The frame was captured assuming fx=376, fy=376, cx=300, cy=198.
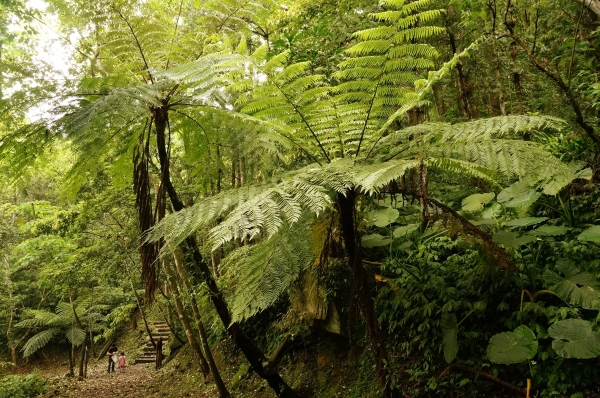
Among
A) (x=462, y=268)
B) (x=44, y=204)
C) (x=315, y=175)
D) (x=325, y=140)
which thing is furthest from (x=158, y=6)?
(x=44, y=204)

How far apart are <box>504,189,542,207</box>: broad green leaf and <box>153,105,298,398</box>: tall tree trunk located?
7.78 ft

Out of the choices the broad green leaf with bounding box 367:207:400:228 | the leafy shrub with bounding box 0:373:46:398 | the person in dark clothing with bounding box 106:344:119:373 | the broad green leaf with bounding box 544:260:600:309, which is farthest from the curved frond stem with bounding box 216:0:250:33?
the person in dark clothing with bounding box 106:344:119:373

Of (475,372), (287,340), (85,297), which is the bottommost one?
(85,297)

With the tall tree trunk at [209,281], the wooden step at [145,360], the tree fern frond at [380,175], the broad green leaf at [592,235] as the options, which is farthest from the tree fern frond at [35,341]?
the broad green leaf at [592,235]

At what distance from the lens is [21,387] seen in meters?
8.86

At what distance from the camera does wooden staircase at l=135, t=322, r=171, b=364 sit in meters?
14.5

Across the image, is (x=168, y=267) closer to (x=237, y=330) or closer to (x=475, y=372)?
(x=237, y=330)

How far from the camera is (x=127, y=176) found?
329 cm

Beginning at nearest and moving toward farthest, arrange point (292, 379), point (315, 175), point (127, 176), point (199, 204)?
point (315, 175) → point (199, 204) → point (127, 176) → point (292, 379)

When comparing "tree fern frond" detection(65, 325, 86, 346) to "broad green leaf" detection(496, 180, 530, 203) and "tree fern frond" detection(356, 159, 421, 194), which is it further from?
"tree fern frond" detection(356, 159, 421, 194)

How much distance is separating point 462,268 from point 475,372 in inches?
32.9

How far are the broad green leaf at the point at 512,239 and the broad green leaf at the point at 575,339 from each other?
55 centimetres

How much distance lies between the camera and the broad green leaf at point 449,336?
2.55 m

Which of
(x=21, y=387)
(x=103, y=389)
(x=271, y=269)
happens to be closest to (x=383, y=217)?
(x=271, y=269)
